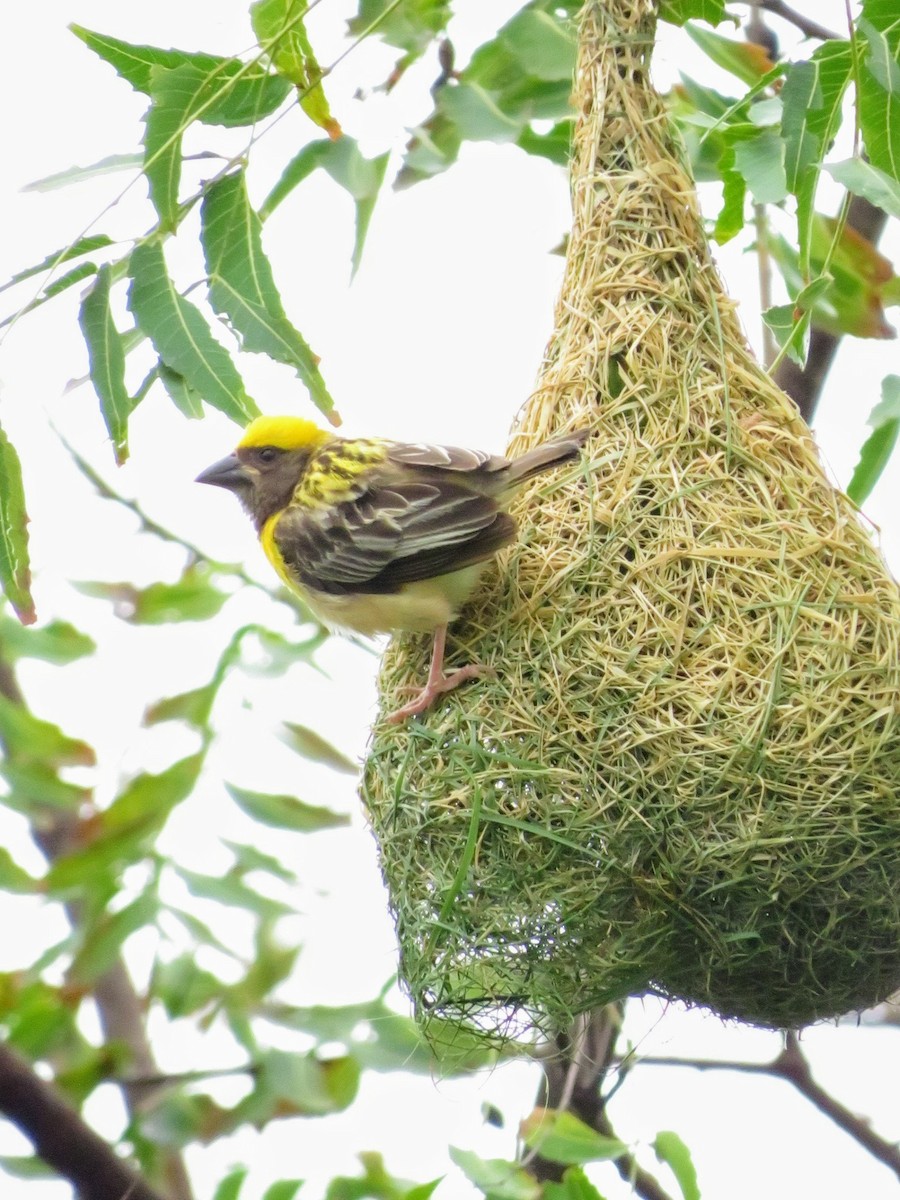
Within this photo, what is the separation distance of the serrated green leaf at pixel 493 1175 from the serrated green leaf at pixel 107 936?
0.99m

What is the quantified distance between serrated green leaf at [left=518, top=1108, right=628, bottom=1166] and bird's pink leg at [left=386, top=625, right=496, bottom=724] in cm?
75

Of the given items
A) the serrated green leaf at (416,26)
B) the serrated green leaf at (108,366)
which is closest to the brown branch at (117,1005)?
the serrated green leaf at (108,366)

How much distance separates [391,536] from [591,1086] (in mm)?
1387

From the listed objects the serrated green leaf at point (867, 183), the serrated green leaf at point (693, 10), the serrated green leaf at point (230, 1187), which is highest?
the serrated green leaf at point (693, 10)

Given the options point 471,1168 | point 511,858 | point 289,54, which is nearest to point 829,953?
point 511,858

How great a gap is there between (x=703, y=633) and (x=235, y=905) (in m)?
1.34

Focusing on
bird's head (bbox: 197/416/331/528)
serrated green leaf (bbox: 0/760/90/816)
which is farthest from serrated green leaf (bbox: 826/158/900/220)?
serrated green leaf (bbox: 0/760/90/816)

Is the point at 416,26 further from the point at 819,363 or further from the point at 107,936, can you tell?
the point at 107,936

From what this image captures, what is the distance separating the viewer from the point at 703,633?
7.86ft

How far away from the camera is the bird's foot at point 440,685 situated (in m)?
2.52

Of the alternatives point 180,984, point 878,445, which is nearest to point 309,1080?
point 180,984

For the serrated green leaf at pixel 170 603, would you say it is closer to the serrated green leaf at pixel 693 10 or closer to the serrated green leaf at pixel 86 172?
the serrated green leaf at pixel 86 172

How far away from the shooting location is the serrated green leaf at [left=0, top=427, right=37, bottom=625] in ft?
7.36

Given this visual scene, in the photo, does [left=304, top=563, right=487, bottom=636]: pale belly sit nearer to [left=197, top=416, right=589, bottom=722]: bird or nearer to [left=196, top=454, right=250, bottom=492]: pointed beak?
[left=197, top=416, right=589, bottom=722]: bird
